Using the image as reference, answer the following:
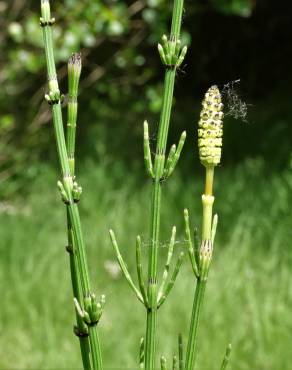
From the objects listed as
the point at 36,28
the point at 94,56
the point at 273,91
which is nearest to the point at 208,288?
the point at 36,28

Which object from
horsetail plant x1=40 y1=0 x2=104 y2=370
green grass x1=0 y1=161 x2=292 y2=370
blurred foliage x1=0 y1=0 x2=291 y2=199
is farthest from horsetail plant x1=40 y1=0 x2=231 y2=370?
blurred foliage x1=0 y1=0 x2=291 y2=199

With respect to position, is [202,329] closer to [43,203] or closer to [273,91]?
[43,203]

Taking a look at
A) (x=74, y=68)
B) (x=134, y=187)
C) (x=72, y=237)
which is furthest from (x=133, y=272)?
(x=74, y=68)

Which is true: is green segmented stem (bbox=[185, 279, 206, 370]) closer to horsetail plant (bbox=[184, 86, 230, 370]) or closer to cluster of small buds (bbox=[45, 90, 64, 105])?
horsetail plant (bbox=[184, 86, 230, 370])

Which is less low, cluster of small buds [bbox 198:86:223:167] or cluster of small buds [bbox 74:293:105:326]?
cluster of small buds [bbox 198:86:223:167]

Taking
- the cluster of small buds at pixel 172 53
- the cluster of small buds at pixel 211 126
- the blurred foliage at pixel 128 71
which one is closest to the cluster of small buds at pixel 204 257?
Result: the cluster of small buds at pixel 211 126

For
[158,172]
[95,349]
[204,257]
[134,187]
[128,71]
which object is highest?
[128,71]

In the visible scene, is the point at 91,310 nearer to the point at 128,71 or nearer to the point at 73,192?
the point at 73,192
